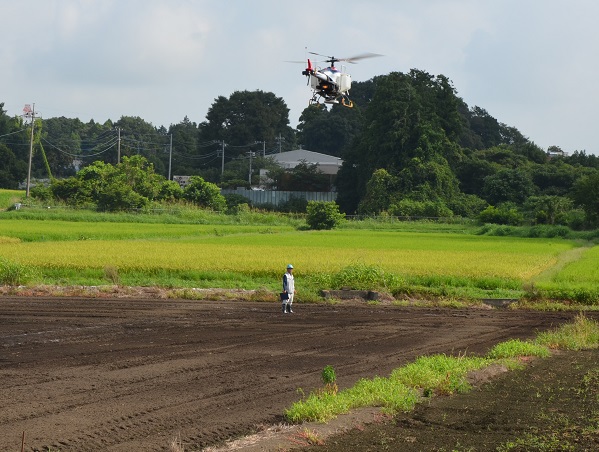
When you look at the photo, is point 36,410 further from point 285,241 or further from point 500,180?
point 500,180

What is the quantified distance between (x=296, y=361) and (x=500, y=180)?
246 ft

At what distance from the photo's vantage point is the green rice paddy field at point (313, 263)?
30594 mm

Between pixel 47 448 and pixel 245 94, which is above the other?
pixel 245 94

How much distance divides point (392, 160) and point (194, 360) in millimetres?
75543

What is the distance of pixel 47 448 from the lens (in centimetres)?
989

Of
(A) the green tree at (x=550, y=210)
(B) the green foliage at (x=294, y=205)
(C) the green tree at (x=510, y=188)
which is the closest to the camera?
(A) the green tree at (x=550, y=210)

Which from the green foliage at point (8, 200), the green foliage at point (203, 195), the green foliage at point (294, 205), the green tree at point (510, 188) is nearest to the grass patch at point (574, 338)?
the green foliage at point (8, 200)

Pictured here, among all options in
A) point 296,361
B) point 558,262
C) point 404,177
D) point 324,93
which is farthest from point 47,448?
point 404,177

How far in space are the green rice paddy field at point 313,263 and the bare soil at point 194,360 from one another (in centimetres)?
325

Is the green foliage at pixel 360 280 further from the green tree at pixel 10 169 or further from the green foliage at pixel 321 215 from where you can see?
the green tree at pixel 10 169

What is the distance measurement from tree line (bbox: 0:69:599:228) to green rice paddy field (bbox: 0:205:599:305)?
25653mm

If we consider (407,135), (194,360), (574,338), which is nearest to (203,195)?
(407,135)

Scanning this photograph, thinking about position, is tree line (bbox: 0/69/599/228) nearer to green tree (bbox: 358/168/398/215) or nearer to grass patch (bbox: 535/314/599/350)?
green tree (bbox: 358/168/398/215)

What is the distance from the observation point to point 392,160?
9038cm
